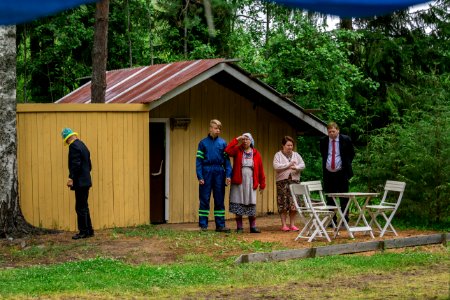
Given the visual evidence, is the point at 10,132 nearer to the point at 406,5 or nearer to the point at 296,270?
the point at 296,270

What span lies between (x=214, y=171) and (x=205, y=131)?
8.05 ft

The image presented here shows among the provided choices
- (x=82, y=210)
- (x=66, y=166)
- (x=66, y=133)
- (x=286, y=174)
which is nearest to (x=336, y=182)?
(x=286, y=174)

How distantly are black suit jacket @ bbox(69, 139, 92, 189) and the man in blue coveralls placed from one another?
6.30ft

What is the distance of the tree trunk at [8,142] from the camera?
14.4 m

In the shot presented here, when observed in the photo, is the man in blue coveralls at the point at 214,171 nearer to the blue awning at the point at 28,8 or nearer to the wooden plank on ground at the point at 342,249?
the wooden plank on ground at the point at 342,249

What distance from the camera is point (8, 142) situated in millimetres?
14547

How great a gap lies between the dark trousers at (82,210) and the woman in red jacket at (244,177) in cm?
238

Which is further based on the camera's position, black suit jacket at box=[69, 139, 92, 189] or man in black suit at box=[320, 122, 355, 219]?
man in black suit at box=[320, 122, 355, 219]

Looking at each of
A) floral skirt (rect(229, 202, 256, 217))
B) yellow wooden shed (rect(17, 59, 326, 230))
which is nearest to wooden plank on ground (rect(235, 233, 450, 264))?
floral skirt (rect(229, 202, 256, 217))

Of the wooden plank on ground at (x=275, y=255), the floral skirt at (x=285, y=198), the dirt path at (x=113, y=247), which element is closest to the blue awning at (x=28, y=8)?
the wooden plank on ground at (x=275, y=255)

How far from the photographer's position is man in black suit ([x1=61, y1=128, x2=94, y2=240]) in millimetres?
14250

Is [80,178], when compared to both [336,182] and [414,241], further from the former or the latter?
[414,241]

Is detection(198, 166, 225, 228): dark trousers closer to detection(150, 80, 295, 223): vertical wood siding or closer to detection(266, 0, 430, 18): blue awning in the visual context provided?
detection(150, 80, 295, 223): vertical wood siding

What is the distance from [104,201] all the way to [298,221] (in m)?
3.69
